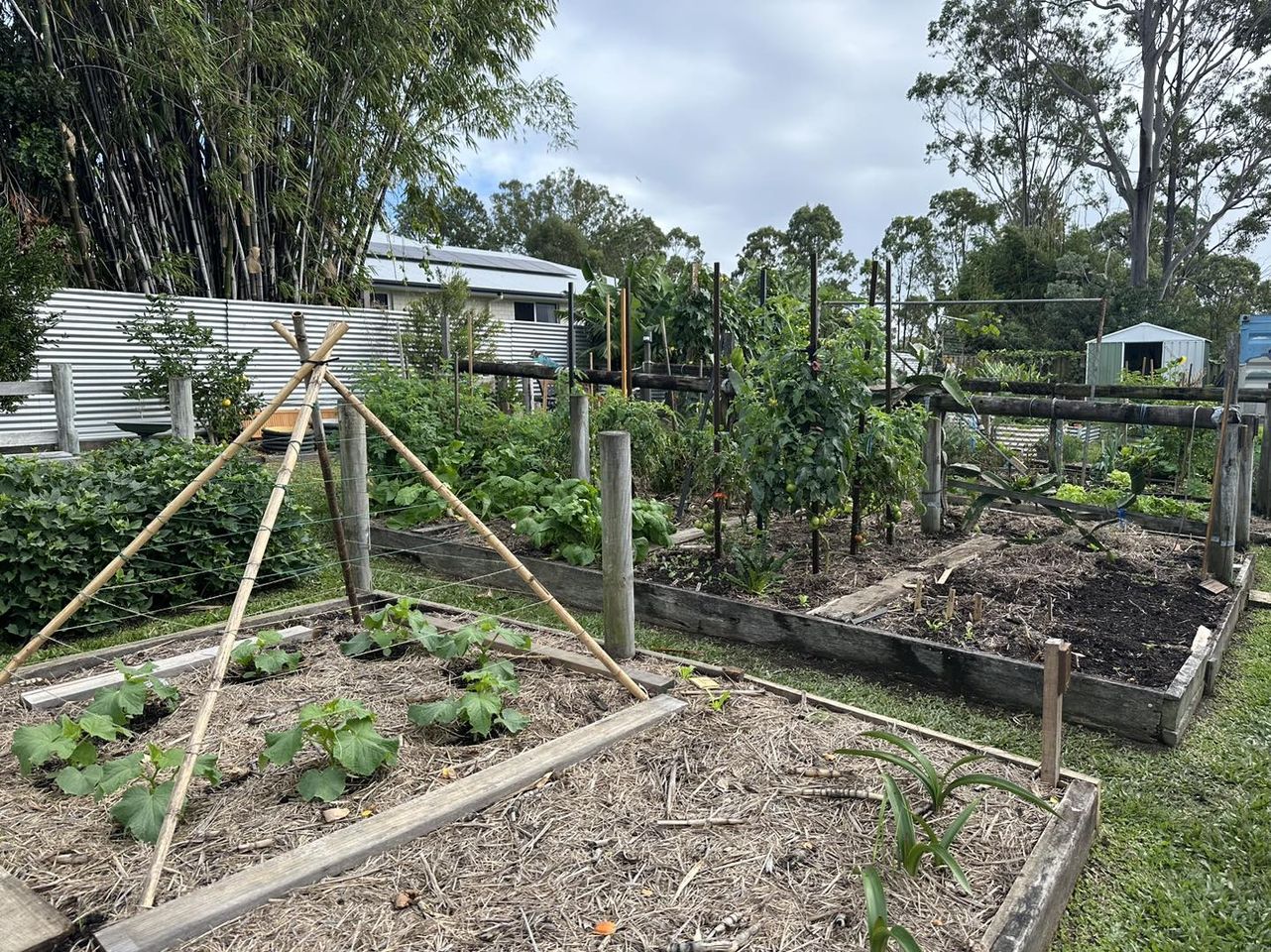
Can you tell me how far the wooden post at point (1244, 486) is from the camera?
448 cm

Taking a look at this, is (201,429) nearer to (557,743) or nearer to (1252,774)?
(557,743)

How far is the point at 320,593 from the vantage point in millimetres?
4910

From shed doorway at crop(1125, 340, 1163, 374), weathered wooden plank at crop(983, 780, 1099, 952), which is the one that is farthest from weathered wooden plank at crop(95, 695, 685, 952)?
shed doorway at crop(1125, 340, 1163, 374)

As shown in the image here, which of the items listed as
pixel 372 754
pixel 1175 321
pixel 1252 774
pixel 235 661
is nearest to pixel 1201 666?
pixel 1252 774

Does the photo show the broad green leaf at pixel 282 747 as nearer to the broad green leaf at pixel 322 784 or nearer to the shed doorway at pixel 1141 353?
the broad green leaf at pixel 322 784

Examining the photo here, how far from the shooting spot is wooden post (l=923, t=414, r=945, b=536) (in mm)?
5469

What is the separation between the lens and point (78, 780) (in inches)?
91.1

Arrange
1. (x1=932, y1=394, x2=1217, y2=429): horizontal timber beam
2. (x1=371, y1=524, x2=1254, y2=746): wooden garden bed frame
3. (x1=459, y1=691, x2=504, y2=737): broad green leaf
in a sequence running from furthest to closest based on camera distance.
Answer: (x1=932, y1=394, x2=1217, y2=429): horizontal timber beam < (x1=371, y1=524, x2=1254, y2=746): wooden garden bed frame < (x1=459, y1=691, x2=504, y2=737): broad green leaf

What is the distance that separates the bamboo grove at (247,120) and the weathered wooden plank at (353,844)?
963 cm

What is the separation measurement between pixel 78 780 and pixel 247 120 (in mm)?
9624

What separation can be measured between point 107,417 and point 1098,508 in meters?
10.9

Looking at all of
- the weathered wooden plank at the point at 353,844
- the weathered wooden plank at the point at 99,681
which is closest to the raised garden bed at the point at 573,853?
the weathered wooden plank at the point at 353,844

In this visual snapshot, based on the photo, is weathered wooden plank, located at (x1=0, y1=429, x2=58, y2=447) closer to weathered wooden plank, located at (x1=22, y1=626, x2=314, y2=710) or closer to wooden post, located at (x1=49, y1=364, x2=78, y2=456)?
wooden post, located at (x1=49, y1=364, x2=78, y2=456)

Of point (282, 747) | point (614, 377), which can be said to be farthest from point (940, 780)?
point (614, 377)
